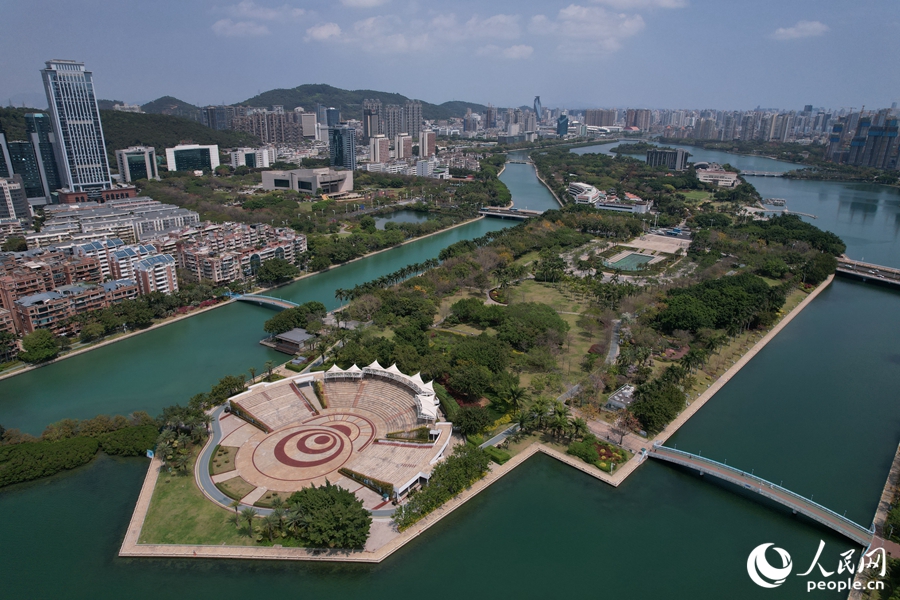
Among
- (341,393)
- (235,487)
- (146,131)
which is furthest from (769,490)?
(146,131)

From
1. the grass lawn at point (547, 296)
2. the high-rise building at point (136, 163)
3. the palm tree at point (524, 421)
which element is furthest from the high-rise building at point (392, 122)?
the palm tree at point (524, 421)

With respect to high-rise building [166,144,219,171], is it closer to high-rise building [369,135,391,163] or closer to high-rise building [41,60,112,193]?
high-rise building [41,60,112,193]

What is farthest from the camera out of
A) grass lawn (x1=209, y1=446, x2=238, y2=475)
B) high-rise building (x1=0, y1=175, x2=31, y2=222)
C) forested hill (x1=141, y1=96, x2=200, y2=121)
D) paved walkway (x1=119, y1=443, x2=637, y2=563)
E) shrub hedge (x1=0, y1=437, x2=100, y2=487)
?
forested hill (x1=141, y1=96, x2=200, y2=121)

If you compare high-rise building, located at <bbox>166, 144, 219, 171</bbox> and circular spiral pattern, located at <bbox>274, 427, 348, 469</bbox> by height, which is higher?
high-rise building, located at <bbox>166, 144, 219, 171</bbox>

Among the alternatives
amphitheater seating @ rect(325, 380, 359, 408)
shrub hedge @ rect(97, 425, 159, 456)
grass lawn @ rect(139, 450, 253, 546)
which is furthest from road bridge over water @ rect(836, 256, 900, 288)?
shrub hedge @ rect(97, 425, 159, 456)

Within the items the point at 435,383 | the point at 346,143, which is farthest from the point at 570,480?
the point at 346,143

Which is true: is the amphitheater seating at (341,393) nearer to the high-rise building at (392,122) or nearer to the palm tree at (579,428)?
the palm tree at (579,428)
